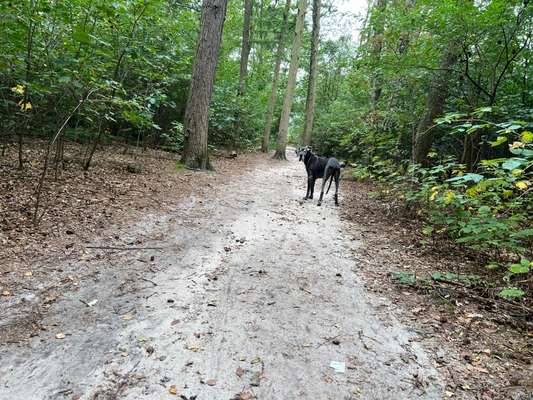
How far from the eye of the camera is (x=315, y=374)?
2494 mm

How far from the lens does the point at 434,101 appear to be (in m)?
7.74

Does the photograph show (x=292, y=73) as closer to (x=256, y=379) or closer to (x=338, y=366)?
(x=338, y=366)

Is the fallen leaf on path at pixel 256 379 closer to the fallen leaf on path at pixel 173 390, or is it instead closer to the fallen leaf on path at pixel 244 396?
the fallen leaf on path at pixel 244 396

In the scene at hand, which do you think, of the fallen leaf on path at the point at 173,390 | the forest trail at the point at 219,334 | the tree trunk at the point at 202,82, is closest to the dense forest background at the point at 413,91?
the tree trunk at the point at 202,82

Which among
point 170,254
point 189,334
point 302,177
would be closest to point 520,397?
point 189,334

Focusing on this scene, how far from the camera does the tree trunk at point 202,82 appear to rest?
8.86 meters

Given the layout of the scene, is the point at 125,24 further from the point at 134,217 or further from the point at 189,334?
the point at 189,334

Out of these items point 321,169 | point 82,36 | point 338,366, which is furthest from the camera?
point 321,169

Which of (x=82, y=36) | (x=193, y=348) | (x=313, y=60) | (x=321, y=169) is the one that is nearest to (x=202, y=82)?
(x=321, y=169)

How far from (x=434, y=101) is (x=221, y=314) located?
7.21m

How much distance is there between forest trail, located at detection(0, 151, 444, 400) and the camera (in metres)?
2.32

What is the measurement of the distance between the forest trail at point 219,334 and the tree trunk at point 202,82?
4.87m

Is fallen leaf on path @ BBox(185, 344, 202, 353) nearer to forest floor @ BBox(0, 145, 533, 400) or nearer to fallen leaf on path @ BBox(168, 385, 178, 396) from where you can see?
forest floor @ BBox(0, 145, 533, 400)

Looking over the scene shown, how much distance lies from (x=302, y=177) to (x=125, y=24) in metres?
7.56
